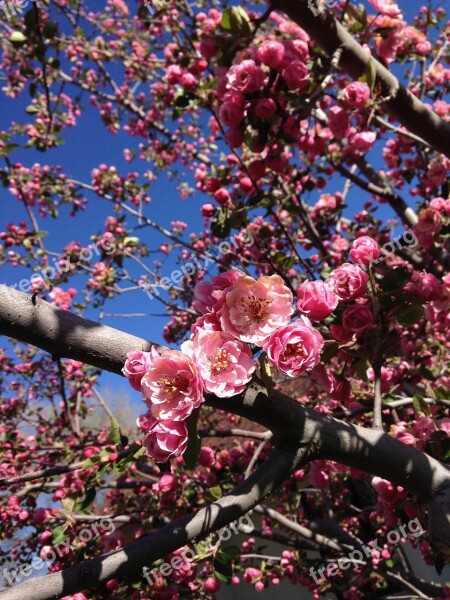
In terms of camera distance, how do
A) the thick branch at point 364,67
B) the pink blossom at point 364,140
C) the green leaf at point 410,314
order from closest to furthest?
the green leaf at point 410,314
the thick branch at point 364,67
the pink blossom at point 364,140

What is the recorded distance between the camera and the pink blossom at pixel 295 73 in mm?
2184

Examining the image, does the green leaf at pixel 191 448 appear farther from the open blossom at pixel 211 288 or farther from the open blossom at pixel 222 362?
the open blossom at pixel 211 288

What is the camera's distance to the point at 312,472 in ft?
7.91

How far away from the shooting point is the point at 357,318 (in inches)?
53.6

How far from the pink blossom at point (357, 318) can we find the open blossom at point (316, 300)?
0.18m

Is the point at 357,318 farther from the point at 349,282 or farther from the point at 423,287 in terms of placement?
the point at 423,287

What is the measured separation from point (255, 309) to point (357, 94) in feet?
4.94

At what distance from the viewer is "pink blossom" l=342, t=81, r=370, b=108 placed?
206 cm

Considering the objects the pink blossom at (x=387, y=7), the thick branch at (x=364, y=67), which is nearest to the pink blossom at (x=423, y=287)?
the thick branch at (x=364, y=67)

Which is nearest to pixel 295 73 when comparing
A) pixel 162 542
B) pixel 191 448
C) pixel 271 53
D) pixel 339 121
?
pixel 271 53

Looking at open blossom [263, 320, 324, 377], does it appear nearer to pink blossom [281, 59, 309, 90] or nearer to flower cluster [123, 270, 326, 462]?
flower cluster [123, 270, 326, 462]

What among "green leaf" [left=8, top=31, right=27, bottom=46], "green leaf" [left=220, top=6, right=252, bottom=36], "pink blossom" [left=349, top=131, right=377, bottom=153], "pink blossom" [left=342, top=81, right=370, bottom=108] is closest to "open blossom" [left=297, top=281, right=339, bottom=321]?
"pink blossom" [left=342, top=81, right=370, bottom=108]

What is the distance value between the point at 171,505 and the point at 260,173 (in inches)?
88.8

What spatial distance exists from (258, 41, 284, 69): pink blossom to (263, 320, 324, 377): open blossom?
1.66m
